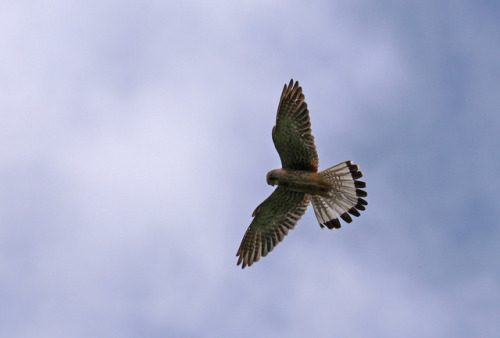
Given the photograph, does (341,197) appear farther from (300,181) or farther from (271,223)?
(271,223)

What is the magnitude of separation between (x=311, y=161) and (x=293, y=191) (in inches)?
34.1

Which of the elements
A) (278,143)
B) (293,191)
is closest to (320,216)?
(293,191)

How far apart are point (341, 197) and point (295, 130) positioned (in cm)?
170

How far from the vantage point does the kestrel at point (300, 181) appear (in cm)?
1552

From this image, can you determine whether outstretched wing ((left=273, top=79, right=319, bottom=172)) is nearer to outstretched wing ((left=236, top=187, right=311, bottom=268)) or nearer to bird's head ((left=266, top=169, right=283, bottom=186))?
bird's head ((left=266, top=169, right=283, bottom=186))

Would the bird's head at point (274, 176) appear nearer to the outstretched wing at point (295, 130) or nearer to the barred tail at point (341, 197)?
the outstretched wing at point (295, 130)

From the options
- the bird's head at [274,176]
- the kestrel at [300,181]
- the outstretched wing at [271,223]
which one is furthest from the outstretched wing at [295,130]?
the outstretched wing at [271,223]

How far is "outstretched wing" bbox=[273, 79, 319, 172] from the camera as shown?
1552 cm

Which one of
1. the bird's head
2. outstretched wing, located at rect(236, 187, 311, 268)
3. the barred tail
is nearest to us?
the barred tail

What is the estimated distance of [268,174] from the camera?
52.7 feet

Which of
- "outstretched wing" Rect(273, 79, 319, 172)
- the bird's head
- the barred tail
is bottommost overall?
the barred tail

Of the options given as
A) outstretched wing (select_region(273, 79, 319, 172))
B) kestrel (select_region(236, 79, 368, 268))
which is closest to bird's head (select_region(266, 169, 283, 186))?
kestrel (select_region(236, 79, 368, 268))

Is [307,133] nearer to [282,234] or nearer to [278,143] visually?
[278,143]

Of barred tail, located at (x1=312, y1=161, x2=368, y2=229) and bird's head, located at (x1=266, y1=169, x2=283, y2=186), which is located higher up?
bird's head, located at (x1=266, y1=169, x2=283, y2=186)
